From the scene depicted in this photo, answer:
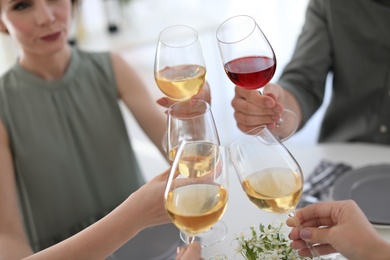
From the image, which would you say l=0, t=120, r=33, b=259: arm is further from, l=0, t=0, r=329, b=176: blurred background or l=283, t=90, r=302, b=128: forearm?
l=0, t=0, r=329, b=176: blurred background

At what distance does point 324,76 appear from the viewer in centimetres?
192

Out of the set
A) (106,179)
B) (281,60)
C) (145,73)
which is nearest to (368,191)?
(106,179)

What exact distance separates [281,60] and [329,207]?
322 centimetres

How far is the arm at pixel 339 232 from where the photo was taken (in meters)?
0.93

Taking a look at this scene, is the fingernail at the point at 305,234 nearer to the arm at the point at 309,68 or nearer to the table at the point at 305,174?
the table at the point at 305,174

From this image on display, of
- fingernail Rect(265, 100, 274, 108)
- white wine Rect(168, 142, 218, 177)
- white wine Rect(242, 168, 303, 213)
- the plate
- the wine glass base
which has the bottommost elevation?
the plate

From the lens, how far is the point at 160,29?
348cm

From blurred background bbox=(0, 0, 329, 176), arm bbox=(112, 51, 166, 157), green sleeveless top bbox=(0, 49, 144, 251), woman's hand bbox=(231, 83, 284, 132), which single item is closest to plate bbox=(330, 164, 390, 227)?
woman's hand bbox=(231, 83, 284, 132)

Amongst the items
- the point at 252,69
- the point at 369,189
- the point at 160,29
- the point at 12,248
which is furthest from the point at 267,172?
the point at 160,29

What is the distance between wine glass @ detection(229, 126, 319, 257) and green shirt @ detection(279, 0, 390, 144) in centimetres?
83

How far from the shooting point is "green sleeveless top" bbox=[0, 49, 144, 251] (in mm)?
1728

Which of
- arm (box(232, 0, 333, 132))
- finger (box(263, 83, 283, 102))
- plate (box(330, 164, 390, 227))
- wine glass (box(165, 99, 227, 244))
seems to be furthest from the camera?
arm (box(232, 0, 333, 132))

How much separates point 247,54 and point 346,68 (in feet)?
2.62

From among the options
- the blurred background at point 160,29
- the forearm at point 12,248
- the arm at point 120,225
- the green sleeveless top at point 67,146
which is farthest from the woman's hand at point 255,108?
the blurred background at point 160,29
